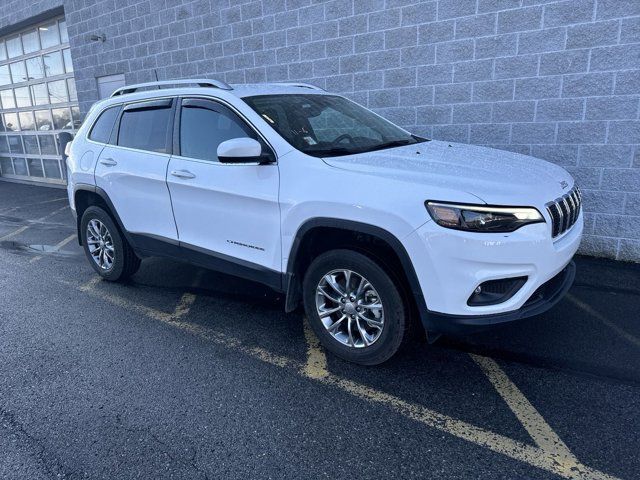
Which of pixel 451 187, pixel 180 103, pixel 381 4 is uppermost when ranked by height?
pixel 381 4

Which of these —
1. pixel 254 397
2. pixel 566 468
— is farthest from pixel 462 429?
pixel 254 397

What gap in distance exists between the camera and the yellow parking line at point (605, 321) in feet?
11.6

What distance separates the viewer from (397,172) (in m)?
2.96

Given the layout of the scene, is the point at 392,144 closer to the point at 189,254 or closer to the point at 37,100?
the point at 189,254

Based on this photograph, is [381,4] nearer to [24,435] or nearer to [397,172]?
[397,172]

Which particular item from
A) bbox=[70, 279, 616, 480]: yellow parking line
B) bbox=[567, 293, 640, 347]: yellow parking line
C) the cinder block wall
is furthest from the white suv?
the cinder block wall

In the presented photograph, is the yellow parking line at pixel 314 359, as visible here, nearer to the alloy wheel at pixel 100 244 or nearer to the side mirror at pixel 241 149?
the side mirror at pixel 241 149

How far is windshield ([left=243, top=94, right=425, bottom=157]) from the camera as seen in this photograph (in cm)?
354

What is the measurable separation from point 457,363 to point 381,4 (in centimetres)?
467

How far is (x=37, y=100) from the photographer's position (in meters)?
12.8

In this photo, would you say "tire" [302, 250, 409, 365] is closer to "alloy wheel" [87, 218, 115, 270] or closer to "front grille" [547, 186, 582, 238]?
"front grille" [547, 186, 582, 238]

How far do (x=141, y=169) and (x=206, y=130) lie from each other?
0.80m

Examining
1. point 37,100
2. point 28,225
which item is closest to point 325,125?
point 28,225

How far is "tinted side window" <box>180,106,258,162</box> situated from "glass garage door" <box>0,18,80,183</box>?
911 cm
